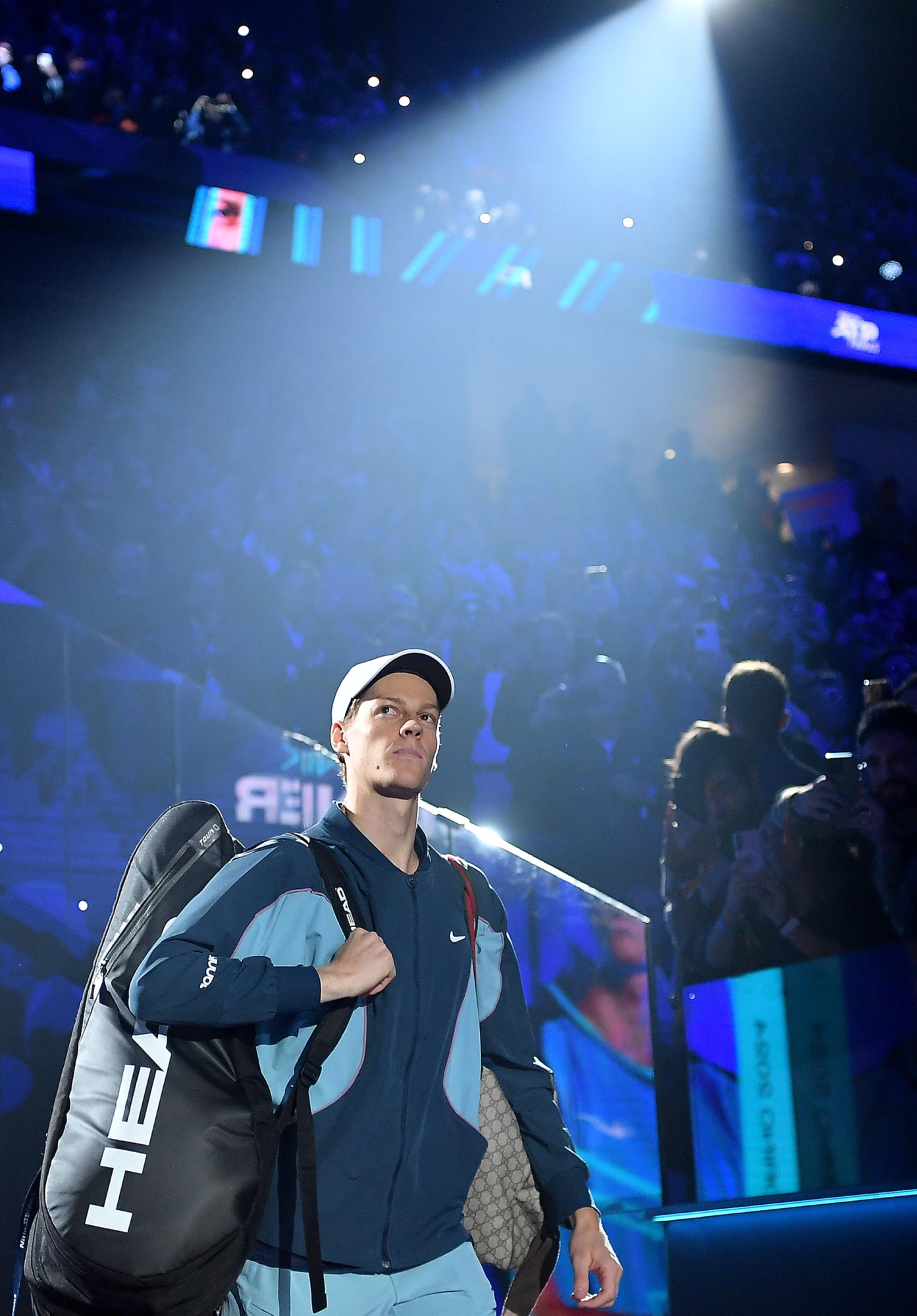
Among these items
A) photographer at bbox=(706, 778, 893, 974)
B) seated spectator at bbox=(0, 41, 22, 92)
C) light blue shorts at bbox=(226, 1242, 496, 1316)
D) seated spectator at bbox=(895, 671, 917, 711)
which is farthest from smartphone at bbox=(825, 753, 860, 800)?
seated spectator at bbox=(0, 41, 22, 92)

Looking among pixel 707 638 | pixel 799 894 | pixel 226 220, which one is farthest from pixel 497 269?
pixel 799 894

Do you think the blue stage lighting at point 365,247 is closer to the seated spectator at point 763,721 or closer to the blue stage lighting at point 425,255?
the blue stage lighting at point 425,255

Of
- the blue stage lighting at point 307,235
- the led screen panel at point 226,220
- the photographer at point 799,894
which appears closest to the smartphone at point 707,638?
the photographer at point 799,894

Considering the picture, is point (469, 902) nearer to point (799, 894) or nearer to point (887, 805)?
point (799, 894)

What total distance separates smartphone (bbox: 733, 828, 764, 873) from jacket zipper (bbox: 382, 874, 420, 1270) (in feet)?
9.53

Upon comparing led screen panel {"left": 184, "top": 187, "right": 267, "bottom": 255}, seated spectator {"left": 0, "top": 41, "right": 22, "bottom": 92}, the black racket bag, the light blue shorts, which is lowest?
the light blue shorts

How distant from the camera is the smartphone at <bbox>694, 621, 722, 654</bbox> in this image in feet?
23.0

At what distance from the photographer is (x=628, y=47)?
11906mm

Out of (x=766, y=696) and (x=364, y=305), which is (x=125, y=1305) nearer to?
(x=766, y=696)

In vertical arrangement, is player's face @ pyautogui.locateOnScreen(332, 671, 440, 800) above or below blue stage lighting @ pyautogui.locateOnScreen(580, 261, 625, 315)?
below

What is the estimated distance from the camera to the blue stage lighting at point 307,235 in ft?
31.4

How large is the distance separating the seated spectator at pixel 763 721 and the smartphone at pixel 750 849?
26 centimetres

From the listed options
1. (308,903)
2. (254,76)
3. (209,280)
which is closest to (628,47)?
(254,76)

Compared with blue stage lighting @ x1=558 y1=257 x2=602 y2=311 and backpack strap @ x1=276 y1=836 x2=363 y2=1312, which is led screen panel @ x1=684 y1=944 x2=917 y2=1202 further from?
blue stage lighting @ x1=558 y1=257 x2=602 y2=311
